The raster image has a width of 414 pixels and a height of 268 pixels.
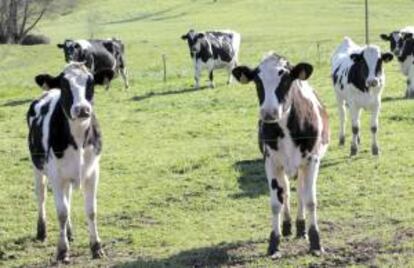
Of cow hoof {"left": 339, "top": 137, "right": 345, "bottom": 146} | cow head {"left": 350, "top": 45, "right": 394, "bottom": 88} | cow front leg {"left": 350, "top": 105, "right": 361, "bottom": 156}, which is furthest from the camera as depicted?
cow hoof {"left": 339, "top": 137, "right": 345, "bottom": 146}

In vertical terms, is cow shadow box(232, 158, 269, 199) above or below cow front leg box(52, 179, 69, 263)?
below

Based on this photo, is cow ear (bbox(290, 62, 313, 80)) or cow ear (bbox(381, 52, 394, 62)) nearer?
cow ear (bbox(290, 62, 313, 80))

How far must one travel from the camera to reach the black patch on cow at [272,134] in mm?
10430

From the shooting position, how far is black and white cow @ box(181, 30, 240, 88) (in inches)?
1297

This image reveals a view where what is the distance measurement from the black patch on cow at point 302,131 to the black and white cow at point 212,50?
2160 centimetres

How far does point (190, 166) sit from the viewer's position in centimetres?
1712

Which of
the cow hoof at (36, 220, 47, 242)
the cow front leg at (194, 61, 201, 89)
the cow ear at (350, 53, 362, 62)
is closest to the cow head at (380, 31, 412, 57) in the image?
the cow front leg at (194, 61, 201, 89)

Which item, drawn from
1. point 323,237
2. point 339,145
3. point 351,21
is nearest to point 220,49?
point 339,145

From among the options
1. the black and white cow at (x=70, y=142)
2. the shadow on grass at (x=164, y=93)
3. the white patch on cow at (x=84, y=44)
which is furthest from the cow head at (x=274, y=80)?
the white patch on cow at (x=84, y=44)

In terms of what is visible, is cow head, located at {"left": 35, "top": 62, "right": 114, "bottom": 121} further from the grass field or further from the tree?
the tree

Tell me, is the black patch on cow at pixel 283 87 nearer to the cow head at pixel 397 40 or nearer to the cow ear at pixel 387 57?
the cow ear at pixel 387 57

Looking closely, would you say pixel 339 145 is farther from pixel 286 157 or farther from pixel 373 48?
pixel 286 157

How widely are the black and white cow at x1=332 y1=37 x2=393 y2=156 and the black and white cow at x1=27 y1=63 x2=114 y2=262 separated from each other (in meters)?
7.25

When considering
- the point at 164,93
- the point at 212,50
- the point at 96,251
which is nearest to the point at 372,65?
the point at 96,251
